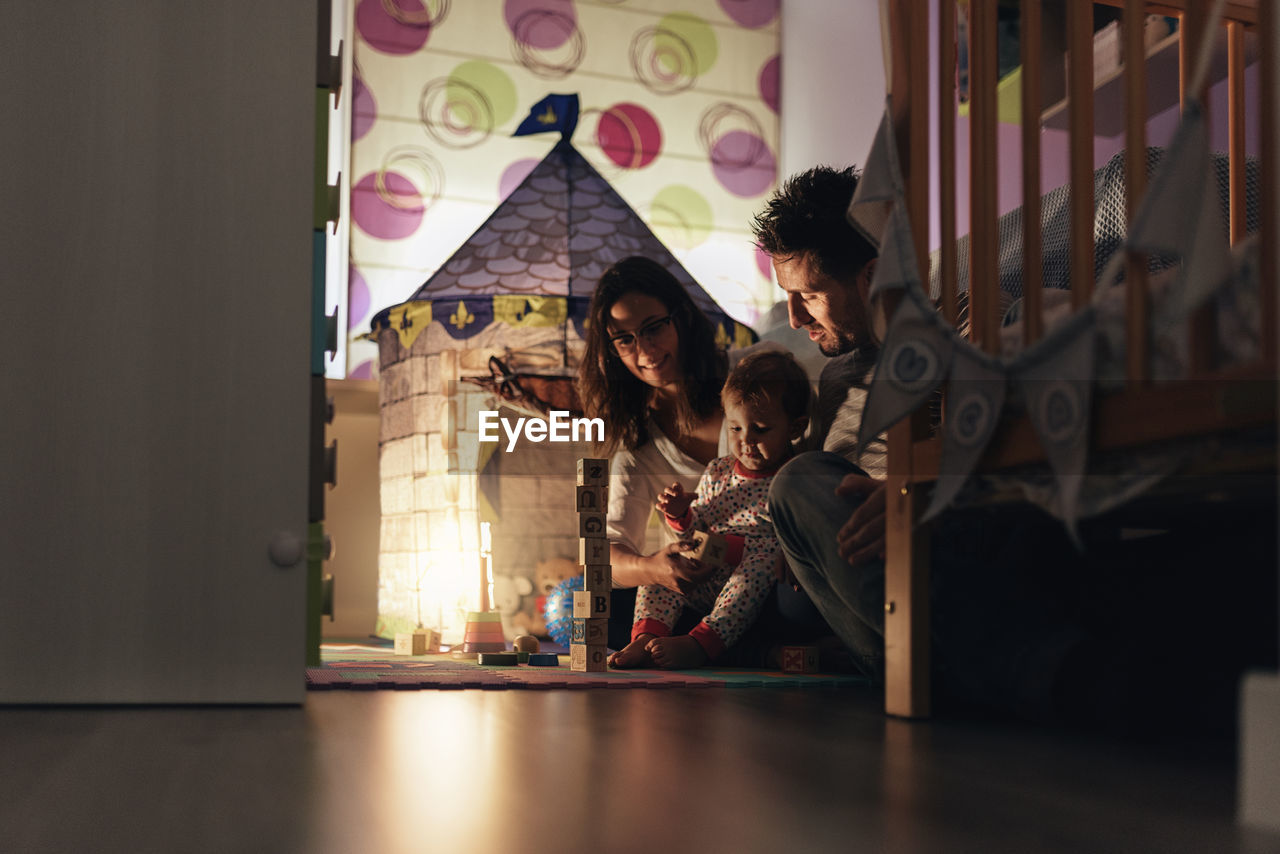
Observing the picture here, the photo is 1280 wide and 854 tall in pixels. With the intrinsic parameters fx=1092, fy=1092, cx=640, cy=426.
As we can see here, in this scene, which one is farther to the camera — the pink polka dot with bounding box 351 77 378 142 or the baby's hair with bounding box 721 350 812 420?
the pink polka dot with bounding box 351 77 378 142

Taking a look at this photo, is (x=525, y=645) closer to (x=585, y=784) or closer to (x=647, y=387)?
(x=647, y=387)

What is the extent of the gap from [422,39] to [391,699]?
2158mm

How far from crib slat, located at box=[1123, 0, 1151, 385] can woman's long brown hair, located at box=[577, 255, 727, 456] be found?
1319 millimetres

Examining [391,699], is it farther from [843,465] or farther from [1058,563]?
[1058,563]

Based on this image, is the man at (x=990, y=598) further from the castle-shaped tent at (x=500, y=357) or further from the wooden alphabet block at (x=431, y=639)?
the castle-shaped tent at (x=500, y=357)

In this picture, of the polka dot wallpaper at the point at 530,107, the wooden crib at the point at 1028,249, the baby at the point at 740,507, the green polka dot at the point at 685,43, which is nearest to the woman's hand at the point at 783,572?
the baby at the point at 740,507

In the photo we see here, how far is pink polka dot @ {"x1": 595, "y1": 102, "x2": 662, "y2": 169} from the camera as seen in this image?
111 inches

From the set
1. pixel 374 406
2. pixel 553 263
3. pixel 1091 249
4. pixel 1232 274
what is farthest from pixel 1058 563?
pixel 374 406

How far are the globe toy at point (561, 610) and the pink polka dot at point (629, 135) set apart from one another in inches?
49.2

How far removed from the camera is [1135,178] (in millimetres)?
632

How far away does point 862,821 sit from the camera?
52 cm

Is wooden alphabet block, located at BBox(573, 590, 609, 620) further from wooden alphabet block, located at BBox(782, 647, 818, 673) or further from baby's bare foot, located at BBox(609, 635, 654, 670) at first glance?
wooden alphabet block, located at BBox(782, 647, 818, 673)

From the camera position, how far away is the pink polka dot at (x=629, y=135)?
2824 mm

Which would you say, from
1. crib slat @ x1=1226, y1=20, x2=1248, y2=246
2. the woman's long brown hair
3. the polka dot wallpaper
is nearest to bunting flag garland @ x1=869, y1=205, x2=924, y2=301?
crib slat @ x1=1226, y1=20, x2=1248, y2=246
